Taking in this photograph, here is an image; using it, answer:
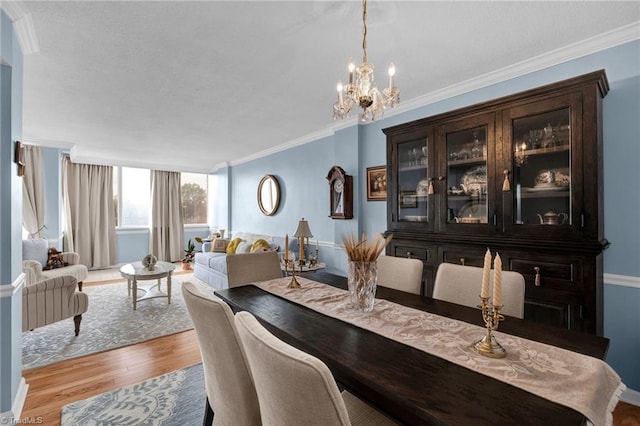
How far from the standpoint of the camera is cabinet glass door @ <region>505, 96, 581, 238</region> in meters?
1.90

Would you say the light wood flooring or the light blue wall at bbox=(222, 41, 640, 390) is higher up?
the light blue wall at bbox=(222, 41, 640, 390)

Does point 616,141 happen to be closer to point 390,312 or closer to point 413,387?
point 390,312

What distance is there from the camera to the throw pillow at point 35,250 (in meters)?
4.19

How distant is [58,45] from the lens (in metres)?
2.15

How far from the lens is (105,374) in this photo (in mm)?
2408

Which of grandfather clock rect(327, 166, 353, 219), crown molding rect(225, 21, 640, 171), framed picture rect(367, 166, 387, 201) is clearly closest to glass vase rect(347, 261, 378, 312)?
framed picture rect(367, 166, 387, 201)

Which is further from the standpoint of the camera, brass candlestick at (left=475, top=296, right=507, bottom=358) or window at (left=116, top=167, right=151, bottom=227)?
window at (left=116, top=167, right=151, bottom=227)

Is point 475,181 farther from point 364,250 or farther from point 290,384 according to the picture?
point 290,384

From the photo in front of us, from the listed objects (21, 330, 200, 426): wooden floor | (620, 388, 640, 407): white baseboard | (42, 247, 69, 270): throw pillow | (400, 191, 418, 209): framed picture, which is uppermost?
(400, 191, 418, 209): framed picture

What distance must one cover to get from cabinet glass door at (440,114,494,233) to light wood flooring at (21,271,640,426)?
4.94 ft

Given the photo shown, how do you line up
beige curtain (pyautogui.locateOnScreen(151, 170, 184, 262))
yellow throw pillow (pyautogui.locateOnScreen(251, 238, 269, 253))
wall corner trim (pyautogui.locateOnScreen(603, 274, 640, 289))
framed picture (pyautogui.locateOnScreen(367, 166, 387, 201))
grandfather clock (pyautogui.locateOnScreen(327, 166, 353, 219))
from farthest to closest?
beige curtain (pyautogui.locateOnScreen(151, 170, 184, 262)) → yellow throw pillow (pyautogui.locateOnScreen(251, 238, 269, 253)) → grandfather clock (pyautogui.locateOnScreen(327, 166, 353, 219)) → framed picture (pyautogui.locateOnScreen(367, 166, 387, 201)) → wall corner trim (pyautogui.locateOnScreen(603, 274, 640, 289))

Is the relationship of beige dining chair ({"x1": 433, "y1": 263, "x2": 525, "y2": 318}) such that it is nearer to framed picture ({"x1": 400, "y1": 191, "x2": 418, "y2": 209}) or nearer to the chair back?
framed picture ({"x1": 400, "y1": 191, "x2": 418, "y2": 209})

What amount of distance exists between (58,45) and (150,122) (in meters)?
1.85

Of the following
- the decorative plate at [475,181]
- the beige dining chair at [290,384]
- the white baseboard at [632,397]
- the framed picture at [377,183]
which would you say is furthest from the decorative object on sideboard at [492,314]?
the framed picture at [377,183]
